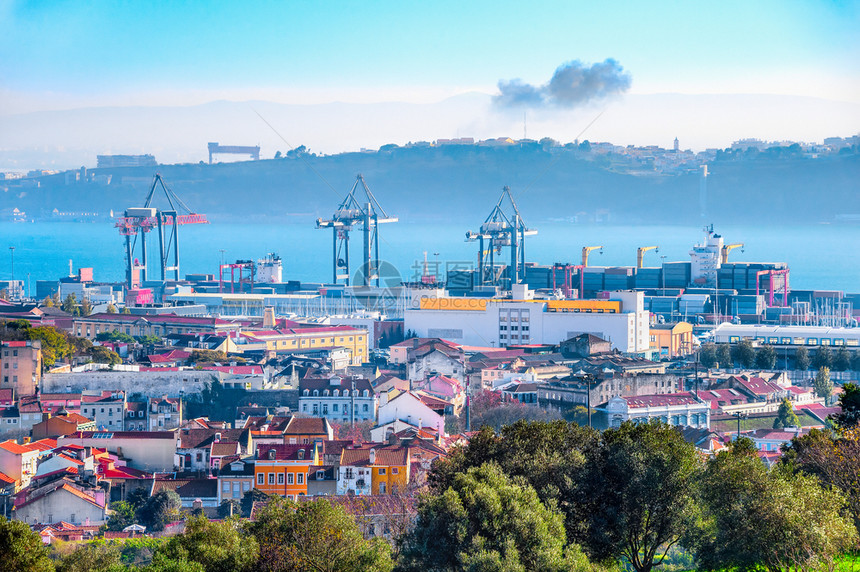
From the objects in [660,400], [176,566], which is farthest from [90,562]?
[660,400]

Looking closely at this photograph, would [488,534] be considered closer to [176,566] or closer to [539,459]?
[539,459]

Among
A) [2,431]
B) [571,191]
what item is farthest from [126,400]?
[571,191]

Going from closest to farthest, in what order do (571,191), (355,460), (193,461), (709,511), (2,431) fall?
(709,511) < (355,460) < (193,461) < (2,431) < (571,191)

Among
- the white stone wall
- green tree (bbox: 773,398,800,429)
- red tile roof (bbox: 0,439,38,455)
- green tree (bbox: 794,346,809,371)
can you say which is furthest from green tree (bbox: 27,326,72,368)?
green tree (bbox: 794,346,809,371)

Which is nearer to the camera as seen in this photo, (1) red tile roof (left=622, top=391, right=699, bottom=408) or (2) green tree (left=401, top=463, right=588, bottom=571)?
(2) green tree (left=401, top=463, right=588, bottom=571)

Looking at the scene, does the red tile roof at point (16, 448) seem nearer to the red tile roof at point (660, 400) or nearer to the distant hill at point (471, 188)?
the red tile roof at point (660, 400)

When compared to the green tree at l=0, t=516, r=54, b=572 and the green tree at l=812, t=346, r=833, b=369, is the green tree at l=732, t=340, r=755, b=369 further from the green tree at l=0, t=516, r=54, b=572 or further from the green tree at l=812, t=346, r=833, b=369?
the green tree at l=0, t=516, r=54, b=572

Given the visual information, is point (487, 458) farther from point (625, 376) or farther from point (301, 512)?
point (625, 376)
